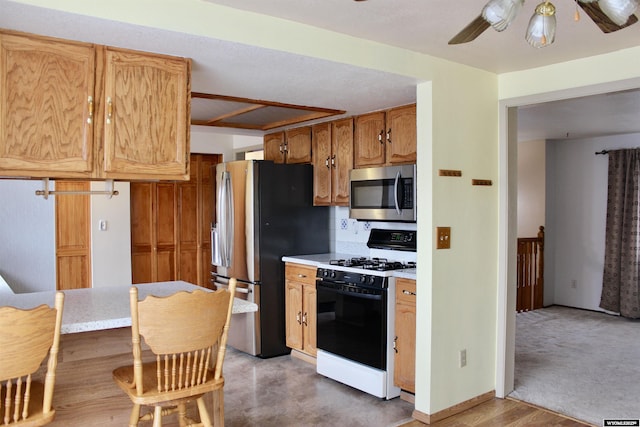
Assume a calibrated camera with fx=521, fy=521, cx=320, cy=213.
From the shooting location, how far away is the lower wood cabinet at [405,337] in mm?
3428

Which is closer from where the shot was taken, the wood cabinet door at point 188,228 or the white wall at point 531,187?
the wood cabinet door at point 188,228

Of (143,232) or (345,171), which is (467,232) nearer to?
(345,171)

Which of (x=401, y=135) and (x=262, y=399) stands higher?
(x=401, y=135)

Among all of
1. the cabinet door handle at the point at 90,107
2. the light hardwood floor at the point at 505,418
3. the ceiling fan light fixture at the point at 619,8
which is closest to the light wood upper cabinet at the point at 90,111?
the cabinet door handle at the point at 90,107

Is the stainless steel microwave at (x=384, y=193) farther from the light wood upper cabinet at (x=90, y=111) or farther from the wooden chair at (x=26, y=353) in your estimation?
the wooden chair at (x=26, y=353)

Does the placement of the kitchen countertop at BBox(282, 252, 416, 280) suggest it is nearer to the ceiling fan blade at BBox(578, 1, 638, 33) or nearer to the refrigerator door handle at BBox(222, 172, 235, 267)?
the refrigerator door handle at BBox(222, 172, 235, 267)

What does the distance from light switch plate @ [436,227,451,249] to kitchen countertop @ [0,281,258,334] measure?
129cm

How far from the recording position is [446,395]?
10.8 ft

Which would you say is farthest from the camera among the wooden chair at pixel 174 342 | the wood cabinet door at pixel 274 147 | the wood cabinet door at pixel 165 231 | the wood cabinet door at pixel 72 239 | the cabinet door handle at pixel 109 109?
the wood cabinet door at pixel 165 231

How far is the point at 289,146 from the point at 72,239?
8.72ft

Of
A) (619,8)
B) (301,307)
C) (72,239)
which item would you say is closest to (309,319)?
(301,307)

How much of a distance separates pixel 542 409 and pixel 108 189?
301 centimetres

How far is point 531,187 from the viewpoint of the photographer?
6965mm

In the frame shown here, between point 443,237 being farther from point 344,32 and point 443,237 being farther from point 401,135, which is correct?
point 344,32
